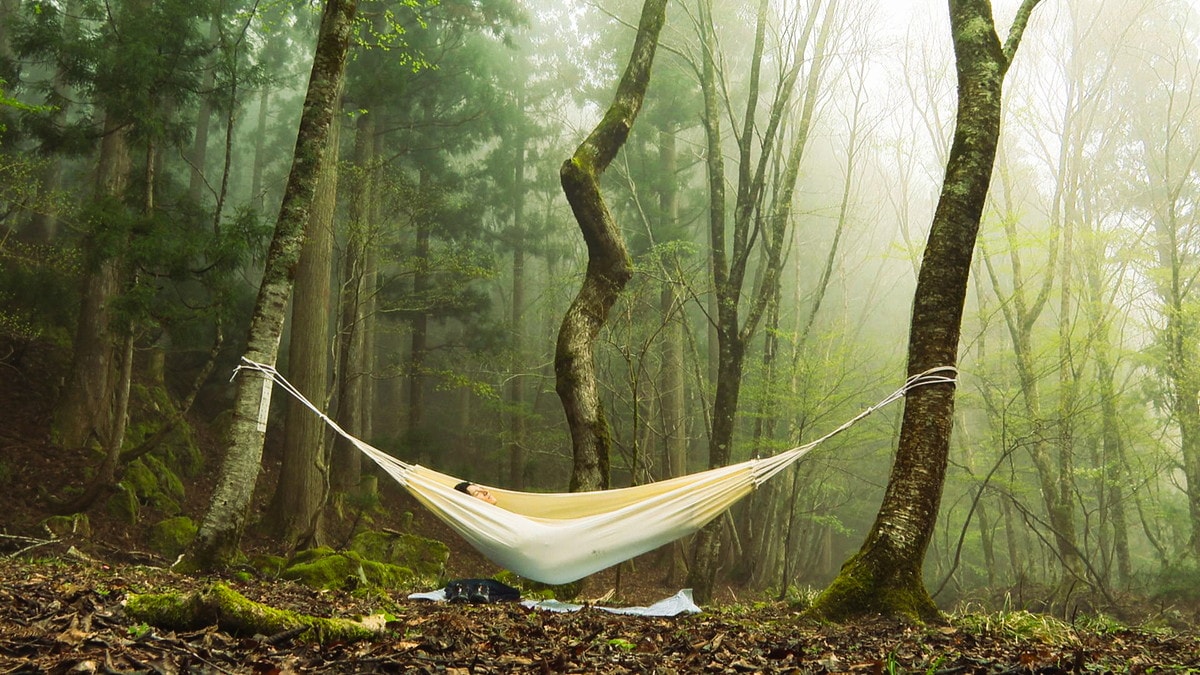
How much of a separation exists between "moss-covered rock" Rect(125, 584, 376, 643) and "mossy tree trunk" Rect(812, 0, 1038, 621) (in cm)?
169

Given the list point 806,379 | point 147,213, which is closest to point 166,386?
point 147,213

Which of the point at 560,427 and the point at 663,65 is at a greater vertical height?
the point at 663,65

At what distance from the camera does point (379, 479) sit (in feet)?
31.2

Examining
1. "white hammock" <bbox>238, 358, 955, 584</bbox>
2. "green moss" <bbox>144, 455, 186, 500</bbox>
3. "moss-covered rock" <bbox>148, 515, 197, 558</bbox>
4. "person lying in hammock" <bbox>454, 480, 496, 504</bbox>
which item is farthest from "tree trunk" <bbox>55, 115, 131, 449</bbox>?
"person lying in hammock" <bbox>454, 480, 496, 504</bbox>

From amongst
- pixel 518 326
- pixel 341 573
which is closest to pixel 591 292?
pixel 341 573

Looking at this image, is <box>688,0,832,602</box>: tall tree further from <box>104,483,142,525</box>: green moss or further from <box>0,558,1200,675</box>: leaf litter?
<box>104,483,142,525</box>: green moss

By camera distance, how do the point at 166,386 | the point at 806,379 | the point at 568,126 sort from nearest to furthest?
the point at 166,386
the point at 806,379
the point at 568,126

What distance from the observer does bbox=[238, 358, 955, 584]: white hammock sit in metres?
3.09

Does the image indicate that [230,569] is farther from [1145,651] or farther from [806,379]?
[806,379]

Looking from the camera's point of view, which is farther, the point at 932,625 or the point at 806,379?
the point at 806,379

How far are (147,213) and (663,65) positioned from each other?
24.1 ft

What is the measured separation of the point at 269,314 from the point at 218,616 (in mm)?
1839

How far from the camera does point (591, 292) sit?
4.05 metres

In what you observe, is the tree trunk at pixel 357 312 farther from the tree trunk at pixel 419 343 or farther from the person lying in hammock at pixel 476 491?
the person lying in hammock at pixel 476 491
